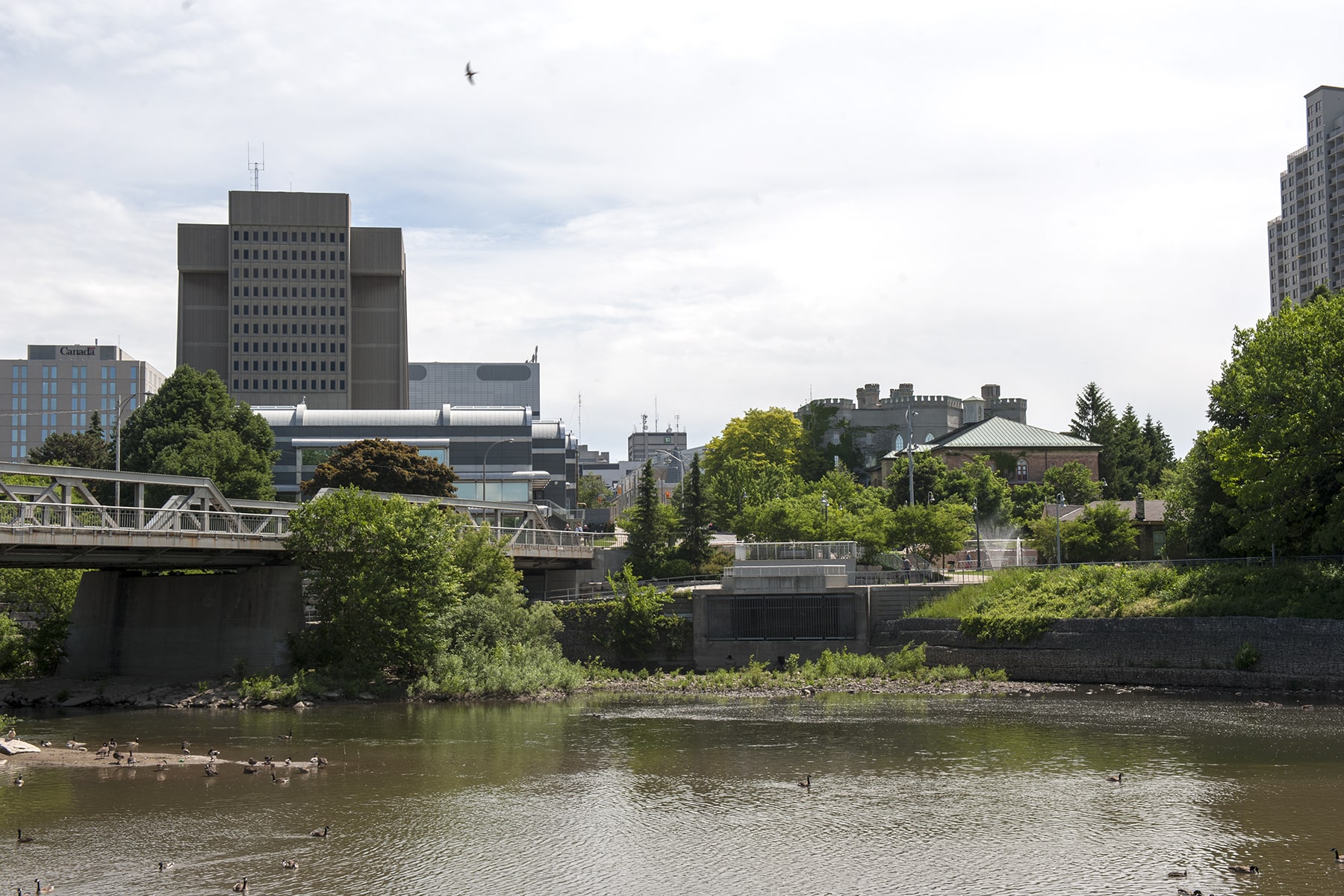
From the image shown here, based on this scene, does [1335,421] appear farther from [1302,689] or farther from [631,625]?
[631,625]

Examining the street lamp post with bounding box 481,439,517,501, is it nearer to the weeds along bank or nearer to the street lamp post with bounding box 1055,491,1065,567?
the street lamp post with bounding box 1055,491,1065,567

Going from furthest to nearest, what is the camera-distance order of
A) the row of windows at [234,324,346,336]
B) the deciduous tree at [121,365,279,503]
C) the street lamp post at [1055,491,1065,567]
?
the row of windows at [234,324,346,336], the deciduous tree at [121,365,279,503], the street lamp post at [1055,491,1065,567]

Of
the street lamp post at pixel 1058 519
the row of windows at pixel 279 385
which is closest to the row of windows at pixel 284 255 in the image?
the row of windows at pixel 279 385

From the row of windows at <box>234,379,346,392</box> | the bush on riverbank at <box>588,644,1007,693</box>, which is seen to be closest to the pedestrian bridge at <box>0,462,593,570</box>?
the bush on riverbank at <box>588,644,1007,693</box>

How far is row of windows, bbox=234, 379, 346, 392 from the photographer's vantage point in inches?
7121

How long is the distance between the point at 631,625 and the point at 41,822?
1519 inches

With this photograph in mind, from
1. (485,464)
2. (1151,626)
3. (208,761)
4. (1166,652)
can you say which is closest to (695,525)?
(485,464)

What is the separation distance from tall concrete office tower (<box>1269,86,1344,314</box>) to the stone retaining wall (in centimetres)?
11704

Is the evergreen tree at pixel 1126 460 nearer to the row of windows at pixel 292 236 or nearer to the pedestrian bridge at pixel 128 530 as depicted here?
the pedestrian bridge at pixel 128 530

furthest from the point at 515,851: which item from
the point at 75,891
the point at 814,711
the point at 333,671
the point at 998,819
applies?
the point at 333,671

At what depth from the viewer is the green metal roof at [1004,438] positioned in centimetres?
11588

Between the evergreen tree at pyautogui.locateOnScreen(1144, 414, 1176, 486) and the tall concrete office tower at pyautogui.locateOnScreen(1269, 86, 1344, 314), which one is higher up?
the tall concrete office tower at pyautogui.locateOnScreen(1269, 86, 1344, 314)

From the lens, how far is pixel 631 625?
6462 centimetres

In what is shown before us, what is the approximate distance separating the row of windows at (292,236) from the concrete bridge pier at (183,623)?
442 feet
